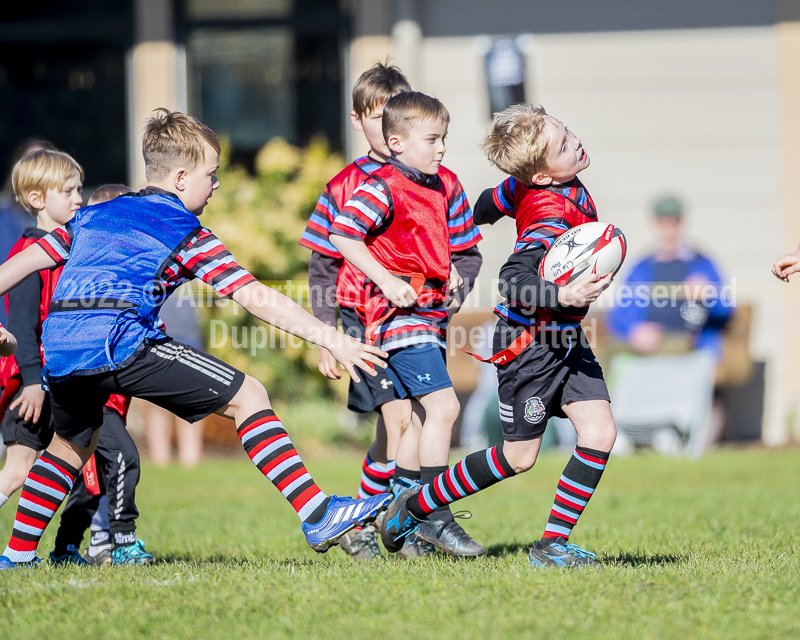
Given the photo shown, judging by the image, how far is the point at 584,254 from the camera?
3.77 metres

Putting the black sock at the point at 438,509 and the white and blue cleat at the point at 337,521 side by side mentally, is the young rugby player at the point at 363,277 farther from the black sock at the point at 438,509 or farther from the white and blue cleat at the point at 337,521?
the white and blue cleat at the point at 337,521

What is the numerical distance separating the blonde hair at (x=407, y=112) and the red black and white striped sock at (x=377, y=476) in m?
1.62

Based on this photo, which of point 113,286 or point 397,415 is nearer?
point 113,286

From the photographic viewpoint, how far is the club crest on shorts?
3947 mm

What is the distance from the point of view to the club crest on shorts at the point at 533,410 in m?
3.95

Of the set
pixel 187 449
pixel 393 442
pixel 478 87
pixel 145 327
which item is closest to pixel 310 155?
pixel 478 87

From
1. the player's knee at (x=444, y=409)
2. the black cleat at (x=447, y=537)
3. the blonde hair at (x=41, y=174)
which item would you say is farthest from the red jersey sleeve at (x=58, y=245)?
A: the black cleat at (x=447, y=537)

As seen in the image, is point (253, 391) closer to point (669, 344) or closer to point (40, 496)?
point (40, 496)

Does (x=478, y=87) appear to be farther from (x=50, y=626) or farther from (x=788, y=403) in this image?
(x=50, y=626)

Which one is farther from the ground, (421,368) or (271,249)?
(271,249)

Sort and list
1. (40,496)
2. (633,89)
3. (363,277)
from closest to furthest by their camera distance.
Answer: (40,496) → (363,277) → (633,89)

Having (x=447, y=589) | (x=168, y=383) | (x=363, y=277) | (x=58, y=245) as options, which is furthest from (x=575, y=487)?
(x=58, y=245)

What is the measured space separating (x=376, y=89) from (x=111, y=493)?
7.57 feet

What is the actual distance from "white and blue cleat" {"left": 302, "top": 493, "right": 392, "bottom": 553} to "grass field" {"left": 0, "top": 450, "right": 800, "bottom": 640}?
146 mm
